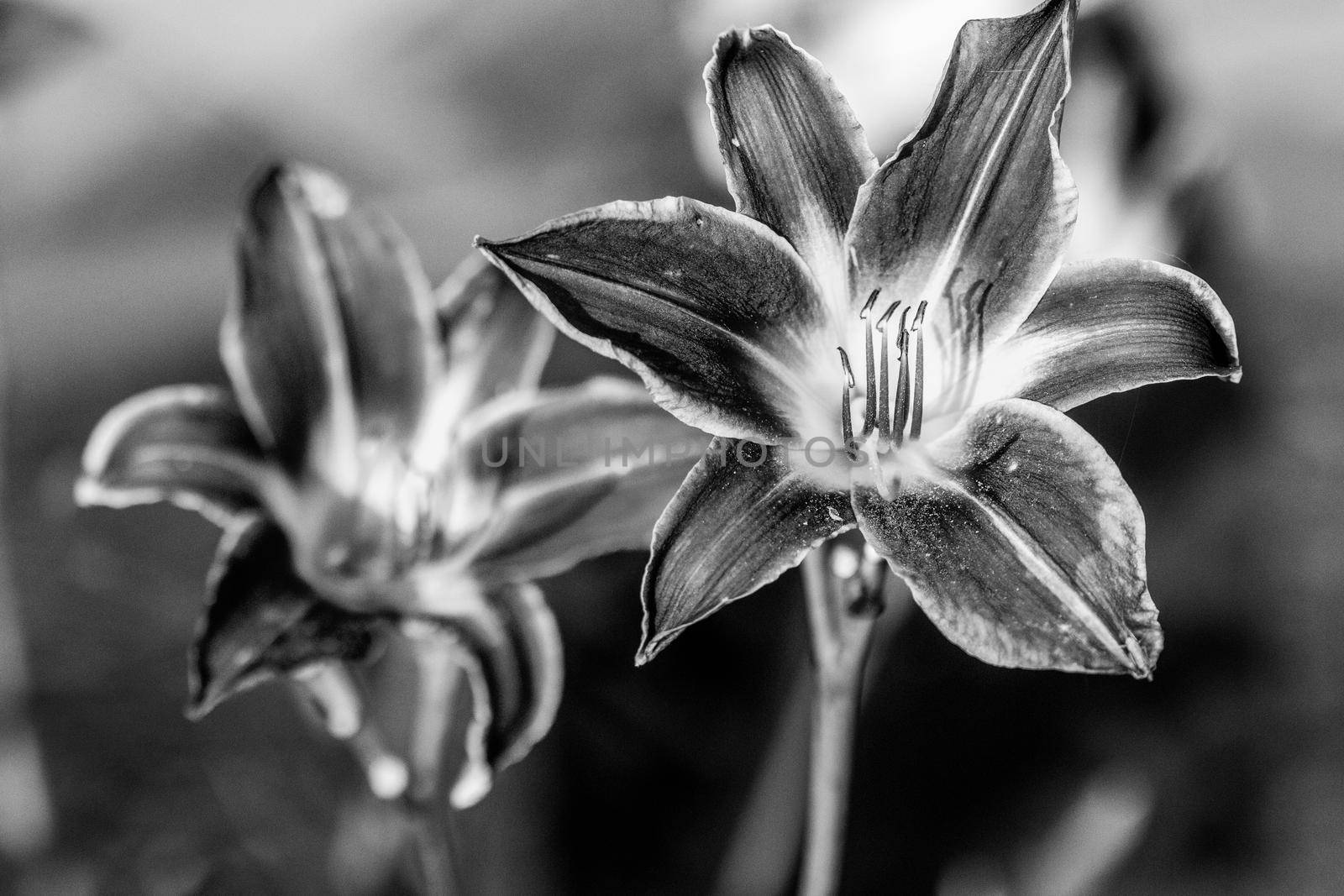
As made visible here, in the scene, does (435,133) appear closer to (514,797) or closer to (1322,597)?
(514,797)

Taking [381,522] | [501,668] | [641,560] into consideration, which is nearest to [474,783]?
[501,668]

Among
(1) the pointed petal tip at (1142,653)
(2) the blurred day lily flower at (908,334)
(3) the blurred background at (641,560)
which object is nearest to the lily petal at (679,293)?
(2) the blurred day lily flower at (908,334)

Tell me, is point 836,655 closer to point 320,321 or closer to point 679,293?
point 679,293

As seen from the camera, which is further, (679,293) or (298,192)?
(298,192)

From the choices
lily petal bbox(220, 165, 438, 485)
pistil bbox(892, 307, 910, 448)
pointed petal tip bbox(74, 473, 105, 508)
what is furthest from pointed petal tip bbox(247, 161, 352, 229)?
pistil bbox(892, 307, 910, 448)

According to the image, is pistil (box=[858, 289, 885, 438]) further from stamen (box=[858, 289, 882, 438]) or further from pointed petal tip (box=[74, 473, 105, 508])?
pointed petal tip (box=[74, 473, 105, 508])

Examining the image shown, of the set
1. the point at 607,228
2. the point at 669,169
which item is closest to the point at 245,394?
the point at 607,228
